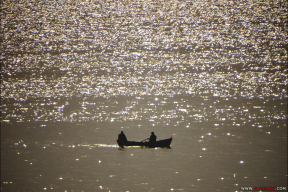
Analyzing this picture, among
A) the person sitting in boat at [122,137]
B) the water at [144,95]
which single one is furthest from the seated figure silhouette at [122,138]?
the water at [144,95]

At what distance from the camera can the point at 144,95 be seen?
66.2 meters

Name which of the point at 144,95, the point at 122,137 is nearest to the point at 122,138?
the point at 122,137

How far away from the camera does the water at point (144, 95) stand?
2814 cm

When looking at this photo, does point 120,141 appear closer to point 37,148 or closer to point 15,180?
point 37,148

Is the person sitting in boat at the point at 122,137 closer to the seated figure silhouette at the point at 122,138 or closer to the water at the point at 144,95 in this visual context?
the seated figure silhouette at the point at 122,138

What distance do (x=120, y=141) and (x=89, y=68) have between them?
54.1m

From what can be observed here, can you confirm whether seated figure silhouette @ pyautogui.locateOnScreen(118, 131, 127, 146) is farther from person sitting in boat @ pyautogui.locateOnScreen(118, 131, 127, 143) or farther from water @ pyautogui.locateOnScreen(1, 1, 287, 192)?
water @ pyautogui.locateOnScreen(1, 1, 287, 192)

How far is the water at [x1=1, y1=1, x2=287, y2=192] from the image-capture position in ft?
92.3

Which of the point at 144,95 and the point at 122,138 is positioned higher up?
the point at 144,95

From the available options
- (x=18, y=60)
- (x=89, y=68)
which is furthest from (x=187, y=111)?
(x=18, y=60)

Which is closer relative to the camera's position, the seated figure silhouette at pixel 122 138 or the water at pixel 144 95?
the water at pixel 144 95

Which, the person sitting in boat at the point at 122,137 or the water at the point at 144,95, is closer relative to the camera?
the water at the point at 144,95

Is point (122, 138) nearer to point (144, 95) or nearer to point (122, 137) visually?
point (122, 137)

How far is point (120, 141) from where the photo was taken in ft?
113
